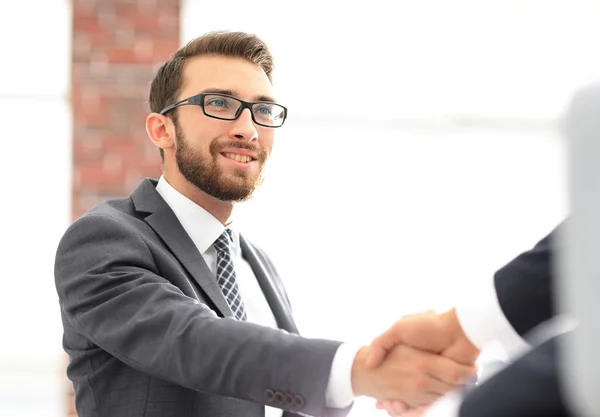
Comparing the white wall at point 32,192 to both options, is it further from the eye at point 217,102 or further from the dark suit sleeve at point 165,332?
the dark suit sleeve at point 165,332

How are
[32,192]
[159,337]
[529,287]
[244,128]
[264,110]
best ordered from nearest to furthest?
1. [529,287]
2. [159,337]
3. [244,128]
4. [264,110]
5. [32,192]

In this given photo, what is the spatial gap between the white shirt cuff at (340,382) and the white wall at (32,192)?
3.09 m

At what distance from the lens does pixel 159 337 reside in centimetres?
152

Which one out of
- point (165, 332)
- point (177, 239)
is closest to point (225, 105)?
point (177, 239)

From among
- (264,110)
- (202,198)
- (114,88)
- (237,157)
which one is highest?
(114,88)

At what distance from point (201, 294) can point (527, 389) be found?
1.27 meters

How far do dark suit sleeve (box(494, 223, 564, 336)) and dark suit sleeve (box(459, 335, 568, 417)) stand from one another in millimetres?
488

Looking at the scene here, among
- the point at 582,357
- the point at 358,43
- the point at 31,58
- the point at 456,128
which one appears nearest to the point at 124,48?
the point at 31,58

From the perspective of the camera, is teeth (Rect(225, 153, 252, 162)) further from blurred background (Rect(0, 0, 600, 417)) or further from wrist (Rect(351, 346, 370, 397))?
blurred background (Rect(0, 0, 600, 417))

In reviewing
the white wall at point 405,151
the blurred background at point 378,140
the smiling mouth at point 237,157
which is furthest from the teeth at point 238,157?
the white wall at point 405,151

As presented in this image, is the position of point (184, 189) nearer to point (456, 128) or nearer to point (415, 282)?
point (415, 282)

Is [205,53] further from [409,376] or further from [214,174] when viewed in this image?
[409,376]

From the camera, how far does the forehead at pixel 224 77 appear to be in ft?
7.19

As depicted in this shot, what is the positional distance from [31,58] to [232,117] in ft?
9.54
